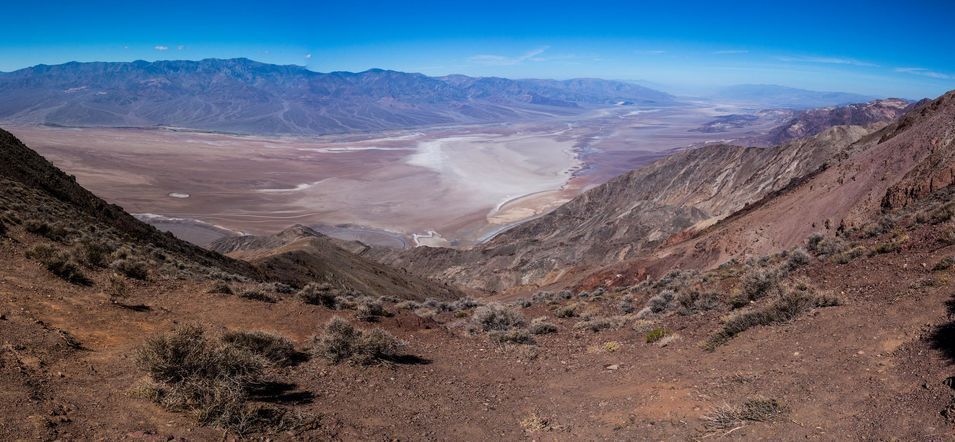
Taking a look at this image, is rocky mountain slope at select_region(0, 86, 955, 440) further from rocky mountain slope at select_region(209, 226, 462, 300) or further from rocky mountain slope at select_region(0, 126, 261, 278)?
rocky mountain slope at select_region(209, 226, 462, 300)

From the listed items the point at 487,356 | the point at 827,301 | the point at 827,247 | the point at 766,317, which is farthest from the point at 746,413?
the point at 827,247

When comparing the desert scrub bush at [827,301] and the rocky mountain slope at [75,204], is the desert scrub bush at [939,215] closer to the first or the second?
the desert scrub bush at [827,301]

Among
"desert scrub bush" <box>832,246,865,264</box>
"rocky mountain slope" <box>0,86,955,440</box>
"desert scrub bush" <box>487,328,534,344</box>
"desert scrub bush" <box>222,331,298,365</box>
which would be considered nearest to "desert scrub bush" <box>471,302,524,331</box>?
"rocky mountain slope" <box>0,86,955,440</box>

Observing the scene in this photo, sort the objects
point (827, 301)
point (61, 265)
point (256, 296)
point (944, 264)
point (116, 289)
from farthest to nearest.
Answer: point (256, 296), point (116, 289), point (61, 265), point (944, 264), point (827, 301)

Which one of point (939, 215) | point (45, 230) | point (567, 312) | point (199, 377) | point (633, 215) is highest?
point (939, 215)

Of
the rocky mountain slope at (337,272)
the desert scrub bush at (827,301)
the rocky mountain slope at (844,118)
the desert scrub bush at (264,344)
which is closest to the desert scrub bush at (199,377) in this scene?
the desert scrub bush at (264,344)

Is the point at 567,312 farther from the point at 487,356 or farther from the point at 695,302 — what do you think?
the point at 487,356
